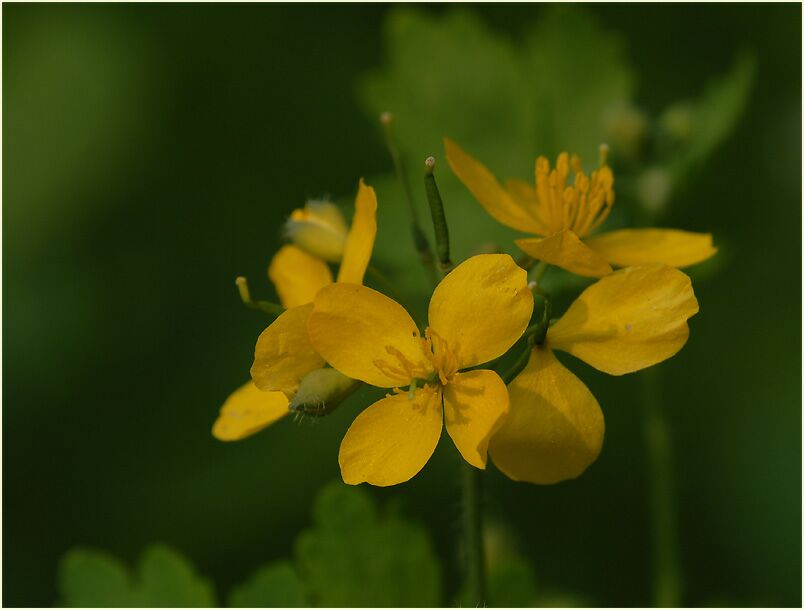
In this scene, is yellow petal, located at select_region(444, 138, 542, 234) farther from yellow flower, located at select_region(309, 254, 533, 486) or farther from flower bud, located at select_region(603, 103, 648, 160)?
flower bud, located at select_region(603, 103, 648, 160)

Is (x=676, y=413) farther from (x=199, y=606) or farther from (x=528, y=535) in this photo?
(x=199, y=606)

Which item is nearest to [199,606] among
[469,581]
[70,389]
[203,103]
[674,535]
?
[469,581]

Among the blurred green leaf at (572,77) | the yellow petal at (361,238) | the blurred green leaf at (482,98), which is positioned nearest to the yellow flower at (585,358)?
the yellow petal at (361,238)

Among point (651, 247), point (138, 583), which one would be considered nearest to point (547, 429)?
point (651, 247)

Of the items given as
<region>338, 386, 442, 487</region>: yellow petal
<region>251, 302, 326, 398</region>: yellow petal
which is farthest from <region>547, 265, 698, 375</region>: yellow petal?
<region>251, 302, 326, 398</region>: yellow petal

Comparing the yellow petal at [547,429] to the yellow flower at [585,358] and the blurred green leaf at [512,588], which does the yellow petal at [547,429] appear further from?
the blurred green leaf at [512,588]
